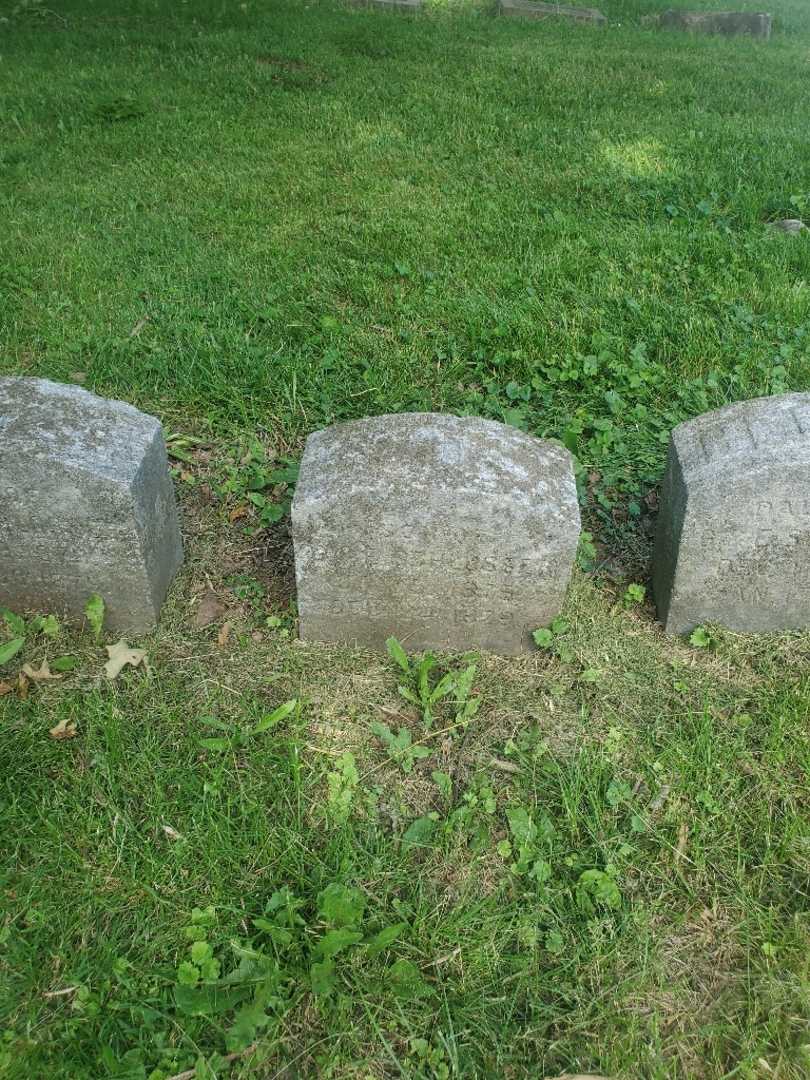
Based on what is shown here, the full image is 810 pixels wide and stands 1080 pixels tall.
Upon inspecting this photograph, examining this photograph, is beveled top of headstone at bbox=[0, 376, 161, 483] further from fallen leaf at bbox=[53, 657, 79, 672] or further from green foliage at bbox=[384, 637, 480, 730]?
green foliage at bbox=[384, 637, 480, 730]

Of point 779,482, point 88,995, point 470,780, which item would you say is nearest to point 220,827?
point 88,995

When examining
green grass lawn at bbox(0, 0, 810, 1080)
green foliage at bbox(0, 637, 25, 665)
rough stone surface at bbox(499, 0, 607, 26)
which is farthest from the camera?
rough stone surface at bbox(499, 0, 607, 26)

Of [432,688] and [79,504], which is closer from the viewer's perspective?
[79,504]

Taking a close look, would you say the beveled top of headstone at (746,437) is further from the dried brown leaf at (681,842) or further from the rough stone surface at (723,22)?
the rough stone surface at (723,22)

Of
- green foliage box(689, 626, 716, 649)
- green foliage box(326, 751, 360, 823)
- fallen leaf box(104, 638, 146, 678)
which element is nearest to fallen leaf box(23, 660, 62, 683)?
fallen leaf box(104, 638, 146, 678)

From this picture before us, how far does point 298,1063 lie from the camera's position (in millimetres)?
1967

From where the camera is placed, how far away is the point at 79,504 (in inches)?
103

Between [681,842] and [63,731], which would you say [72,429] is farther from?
[681,842]

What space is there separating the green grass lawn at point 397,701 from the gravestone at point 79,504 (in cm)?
16

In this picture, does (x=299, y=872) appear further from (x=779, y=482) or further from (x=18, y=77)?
(x=18, y=77)

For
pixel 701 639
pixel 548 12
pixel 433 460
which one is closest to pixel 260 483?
pixel 433 460

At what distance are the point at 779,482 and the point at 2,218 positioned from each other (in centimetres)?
438

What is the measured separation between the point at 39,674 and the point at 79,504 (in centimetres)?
54

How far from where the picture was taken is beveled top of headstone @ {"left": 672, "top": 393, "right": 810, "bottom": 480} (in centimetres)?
264
